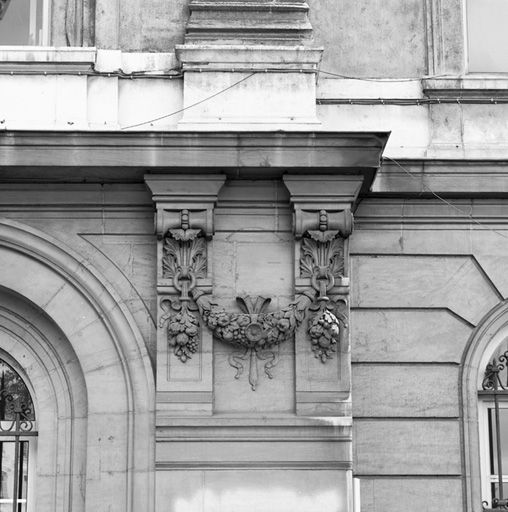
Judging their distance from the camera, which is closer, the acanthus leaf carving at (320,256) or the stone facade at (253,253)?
the stone facade at (253,253)

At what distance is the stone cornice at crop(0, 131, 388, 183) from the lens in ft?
43.2

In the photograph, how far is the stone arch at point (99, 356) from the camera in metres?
13.1

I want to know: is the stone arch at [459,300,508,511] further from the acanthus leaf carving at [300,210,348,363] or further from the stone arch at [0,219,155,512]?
the stone arch at [0,219,155,512]

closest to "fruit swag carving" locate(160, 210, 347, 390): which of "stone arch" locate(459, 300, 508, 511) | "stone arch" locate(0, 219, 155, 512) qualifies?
"stone arch" locate(0, 219, 155, 512)

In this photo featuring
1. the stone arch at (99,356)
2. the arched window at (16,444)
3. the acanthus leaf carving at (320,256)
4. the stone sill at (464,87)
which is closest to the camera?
the stone arch at (99,356)

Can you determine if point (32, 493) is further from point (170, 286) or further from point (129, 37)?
point (129, 37)

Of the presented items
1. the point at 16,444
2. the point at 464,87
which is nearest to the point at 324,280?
the point at 464,87

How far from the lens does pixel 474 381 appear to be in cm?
1382

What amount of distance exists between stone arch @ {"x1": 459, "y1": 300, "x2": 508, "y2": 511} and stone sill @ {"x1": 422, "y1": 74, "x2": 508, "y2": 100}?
6.73ft

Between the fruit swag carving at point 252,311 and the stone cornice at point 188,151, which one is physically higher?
the stone cornice at point 188,151

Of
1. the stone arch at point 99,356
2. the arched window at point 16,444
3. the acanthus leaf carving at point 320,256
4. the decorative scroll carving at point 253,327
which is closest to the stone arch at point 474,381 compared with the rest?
the acanthus leaf carving at point 320,256

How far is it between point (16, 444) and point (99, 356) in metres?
1.25

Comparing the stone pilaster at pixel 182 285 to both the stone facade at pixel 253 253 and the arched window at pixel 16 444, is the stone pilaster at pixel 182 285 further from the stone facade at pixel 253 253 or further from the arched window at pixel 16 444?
the arched window at pixel 16 444

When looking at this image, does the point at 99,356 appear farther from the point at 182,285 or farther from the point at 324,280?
the point at 324,280
